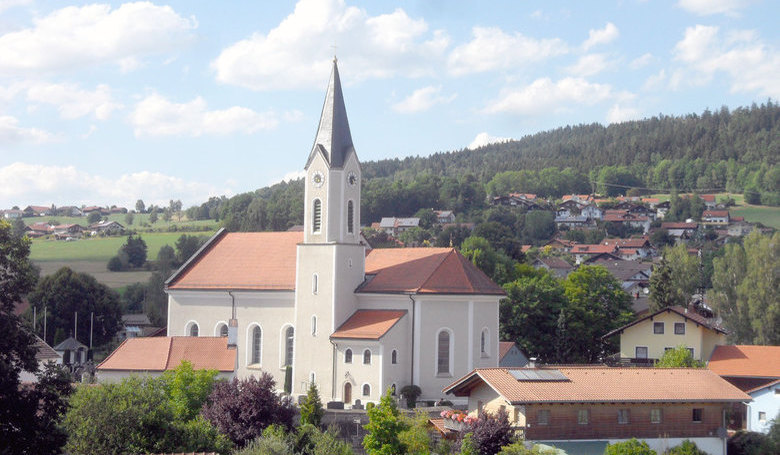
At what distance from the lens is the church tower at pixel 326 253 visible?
55688mm

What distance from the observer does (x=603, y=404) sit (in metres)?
41.9

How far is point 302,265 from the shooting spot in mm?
57031

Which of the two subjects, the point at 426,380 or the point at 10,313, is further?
the point at 426,380

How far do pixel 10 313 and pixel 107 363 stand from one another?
29.3 metres

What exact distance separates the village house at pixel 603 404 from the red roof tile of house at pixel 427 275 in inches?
403

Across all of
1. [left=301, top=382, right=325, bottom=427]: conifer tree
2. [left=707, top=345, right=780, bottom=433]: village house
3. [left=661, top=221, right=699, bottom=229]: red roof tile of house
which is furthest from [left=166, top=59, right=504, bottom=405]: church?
[left=661, top=221, right=699, bottom=229]: red roof tile of house

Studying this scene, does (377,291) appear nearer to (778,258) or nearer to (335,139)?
(335,139)

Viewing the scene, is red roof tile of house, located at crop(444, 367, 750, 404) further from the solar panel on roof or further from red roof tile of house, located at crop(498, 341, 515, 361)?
red roof tile of house, located at crop(498, 341, 515, 361)

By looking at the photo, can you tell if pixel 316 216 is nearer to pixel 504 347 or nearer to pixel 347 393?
pixel 347 393

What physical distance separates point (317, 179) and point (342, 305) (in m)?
7.56

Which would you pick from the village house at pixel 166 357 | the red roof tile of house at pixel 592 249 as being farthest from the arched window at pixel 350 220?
the red roof tile of house at pixel 592 249

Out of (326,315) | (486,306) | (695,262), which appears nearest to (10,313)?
(326,315)

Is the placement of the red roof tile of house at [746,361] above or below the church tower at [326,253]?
below

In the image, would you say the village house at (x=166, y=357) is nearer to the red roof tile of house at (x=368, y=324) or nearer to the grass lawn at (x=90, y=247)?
the red roof tile of house at (x=368, y=324)
